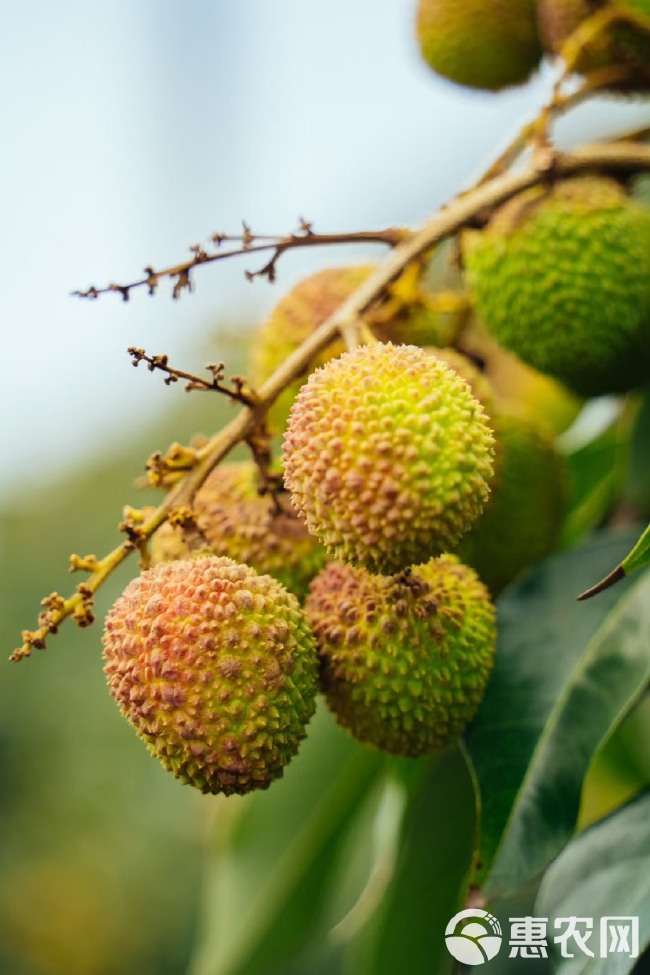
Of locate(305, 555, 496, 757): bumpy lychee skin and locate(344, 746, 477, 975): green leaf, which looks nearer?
locate(305, 555, 496, 757): bumpy lychee skin

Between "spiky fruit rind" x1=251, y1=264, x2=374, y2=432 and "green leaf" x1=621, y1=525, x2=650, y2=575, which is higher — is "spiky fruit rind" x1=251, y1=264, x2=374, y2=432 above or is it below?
above

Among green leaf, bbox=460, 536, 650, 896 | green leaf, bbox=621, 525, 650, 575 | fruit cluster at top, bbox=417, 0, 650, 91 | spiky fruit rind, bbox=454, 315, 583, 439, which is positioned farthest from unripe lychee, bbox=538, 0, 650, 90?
green leaf, bbox=621, 525, 650, 575

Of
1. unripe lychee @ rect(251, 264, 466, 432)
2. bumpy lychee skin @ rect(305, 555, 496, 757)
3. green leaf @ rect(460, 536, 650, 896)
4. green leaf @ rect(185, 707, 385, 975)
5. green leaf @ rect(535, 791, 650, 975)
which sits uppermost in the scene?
unripe lychee @ rect(251, 264, 466, 432)

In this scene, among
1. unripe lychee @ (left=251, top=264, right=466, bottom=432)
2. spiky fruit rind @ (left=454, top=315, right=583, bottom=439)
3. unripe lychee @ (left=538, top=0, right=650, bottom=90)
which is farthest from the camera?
spiky fruit rind @ (left=454, top=315, right=583, bottom=439)

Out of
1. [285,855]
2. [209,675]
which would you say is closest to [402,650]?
[209,675]

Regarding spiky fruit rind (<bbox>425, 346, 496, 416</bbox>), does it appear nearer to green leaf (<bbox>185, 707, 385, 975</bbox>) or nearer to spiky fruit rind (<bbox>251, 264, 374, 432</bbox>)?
spiky fruit rind (<bbox>251, 264, 374, 432</bbox>)

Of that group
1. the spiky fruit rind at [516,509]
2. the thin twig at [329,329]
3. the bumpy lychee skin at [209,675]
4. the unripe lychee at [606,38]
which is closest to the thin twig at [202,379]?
the thin twig at [329,329]

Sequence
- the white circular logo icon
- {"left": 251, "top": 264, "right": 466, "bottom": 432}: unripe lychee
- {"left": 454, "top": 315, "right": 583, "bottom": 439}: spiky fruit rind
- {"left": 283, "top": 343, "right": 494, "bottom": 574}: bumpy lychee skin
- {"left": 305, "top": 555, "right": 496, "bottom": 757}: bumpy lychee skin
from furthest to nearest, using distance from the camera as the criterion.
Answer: {"left": 454, "top": 315, "right": 583, "bottom": 439}: spiky fruit rind < {"left": 251, "top": 264, "right": 466, "bottom": 432}: unripe lychee < the white circular logo icon < {"left": 305, "top": 555, "right": 496, "bottom": 757}: bumpy lychee skin < {"left": 283, "top": 343, "right": 494, "bottom": 574}: bumpy lychee skin
